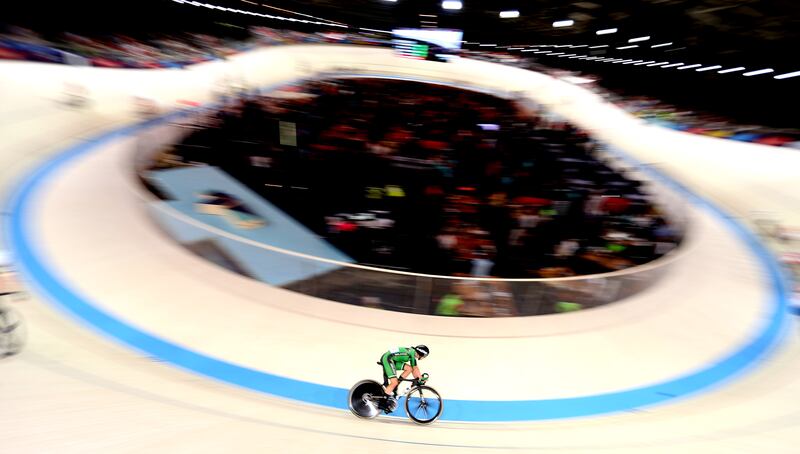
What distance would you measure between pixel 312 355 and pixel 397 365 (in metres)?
1.07

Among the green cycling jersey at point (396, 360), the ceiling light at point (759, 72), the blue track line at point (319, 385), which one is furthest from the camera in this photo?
the ceiling light at point (759, 72)

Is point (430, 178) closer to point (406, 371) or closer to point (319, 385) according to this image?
point (319, 385)

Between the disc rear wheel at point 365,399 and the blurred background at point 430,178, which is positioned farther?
the blurred background at point 430,178

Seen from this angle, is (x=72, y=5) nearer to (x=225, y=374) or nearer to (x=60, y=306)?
(x=60, y=306)

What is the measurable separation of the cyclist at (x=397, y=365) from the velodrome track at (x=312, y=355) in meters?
0.32

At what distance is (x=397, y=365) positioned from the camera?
359 cm

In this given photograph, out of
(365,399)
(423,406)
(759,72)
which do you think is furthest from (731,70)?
(365,399)

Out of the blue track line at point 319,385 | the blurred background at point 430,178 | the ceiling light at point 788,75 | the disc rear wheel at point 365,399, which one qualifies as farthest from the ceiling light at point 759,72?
the disc rear wheel at point 365,399

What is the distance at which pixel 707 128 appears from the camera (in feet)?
50.8

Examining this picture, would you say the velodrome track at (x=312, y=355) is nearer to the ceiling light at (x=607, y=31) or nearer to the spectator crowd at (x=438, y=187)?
the spectator crowd at (x=438, y=187)

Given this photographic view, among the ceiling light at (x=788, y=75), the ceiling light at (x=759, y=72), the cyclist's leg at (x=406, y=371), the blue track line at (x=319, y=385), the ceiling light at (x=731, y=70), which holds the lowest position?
the blue track line at (x=319, y=385)

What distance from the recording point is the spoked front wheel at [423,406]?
143 inches

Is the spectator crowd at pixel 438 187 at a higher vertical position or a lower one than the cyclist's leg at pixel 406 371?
higher

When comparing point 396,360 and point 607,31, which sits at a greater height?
point 607,31
